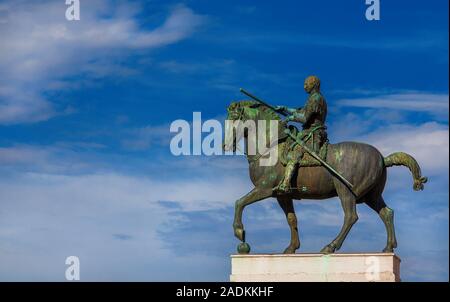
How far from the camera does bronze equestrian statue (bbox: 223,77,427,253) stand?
3581cm

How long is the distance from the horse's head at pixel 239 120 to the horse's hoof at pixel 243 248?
2.30 metres

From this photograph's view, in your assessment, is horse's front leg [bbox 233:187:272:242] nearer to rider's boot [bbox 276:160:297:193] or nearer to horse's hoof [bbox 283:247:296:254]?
rider's boot [bbox 276:160:297:193]

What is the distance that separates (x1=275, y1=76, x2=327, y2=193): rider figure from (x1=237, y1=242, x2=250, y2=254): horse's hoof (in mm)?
1527

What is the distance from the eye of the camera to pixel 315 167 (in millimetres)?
36062

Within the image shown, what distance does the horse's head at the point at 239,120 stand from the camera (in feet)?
119

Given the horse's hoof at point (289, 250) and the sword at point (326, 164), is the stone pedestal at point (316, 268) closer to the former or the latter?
the horse's hoof at point (289, 250)

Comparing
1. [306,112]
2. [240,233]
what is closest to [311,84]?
[306,112]

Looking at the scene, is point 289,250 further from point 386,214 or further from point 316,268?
point 386,214

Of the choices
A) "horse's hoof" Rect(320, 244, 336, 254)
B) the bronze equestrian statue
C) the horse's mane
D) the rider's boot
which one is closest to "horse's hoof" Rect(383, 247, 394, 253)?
the bronze equestrian statue

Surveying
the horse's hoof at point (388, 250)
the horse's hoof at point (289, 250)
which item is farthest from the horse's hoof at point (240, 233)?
Answer: the horse's hoof at point (388, 250)

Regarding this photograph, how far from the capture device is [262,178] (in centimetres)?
3616
